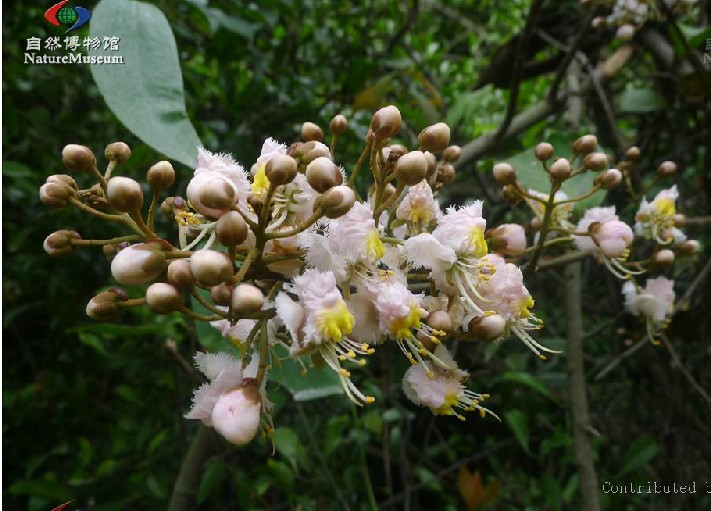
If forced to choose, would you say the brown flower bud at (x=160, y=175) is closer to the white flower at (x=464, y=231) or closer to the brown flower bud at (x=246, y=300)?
the brown flower bud at (x=246, y=300)

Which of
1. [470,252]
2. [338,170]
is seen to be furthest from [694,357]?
[338,170]

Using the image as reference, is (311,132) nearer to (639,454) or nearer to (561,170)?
(561,170)

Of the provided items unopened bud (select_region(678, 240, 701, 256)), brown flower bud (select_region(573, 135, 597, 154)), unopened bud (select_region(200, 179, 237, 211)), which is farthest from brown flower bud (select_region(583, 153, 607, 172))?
unopened bud (select_region(200, 179, 237, 211))

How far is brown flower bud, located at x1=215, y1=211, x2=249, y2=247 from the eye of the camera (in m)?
0.52

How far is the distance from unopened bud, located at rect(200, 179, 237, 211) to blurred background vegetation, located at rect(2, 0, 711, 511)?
726 millimetres

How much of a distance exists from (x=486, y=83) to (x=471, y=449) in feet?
4.01

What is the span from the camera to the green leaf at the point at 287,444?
1355mm

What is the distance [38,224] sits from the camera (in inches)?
70.7

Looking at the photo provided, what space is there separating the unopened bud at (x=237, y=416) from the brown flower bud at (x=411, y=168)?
261 mm

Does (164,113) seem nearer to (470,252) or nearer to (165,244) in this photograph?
(165,244)

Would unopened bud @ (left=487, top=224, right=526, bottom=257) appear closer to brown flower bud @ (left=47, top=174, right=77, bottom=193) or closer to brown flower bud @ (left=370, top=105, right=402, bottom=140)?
brown flower bud @ (left=370, top=105, right=402, bottom=140)

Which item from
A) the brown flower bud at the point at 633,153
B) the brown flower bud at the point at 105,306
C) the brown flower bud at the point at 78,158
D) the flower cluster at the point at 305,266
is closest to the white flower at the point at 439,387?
the flower cluster at the point at 305,266
